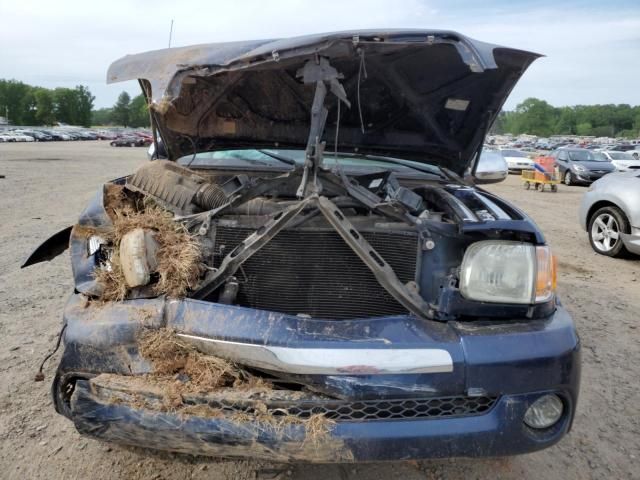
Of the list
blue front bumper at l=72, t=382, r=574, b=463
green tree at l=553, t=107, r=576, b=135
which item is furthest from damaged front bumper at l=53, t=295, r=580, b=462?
green tree at l=553, t=107, r=576, b=135

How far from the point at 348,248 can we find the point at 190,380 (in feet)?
2.98

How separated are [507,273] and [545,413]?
0.58 m

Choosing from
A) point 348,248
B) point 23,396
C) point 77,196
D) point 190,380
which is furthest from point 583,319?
point 77,196

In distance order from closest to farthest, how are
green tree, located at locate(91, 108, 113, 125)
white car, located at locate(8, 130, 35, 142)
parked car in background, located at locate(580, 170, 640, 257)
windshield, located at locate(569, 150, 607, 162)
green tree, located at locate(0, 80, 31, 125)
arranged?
parked car in background, located at locate(580, 170, 640, 257) → windshield, located at locate(569, 150, 607, 162) → white car, located at locate(8, 130, 35, 142) → green tree, located at locate(0, 80, 31, 125) → green tree, located at locate(91, 108, 113, 125)

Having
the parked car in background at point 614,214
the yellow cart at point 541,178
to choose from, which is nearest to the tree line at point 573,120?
the yellow cart at point 541,178

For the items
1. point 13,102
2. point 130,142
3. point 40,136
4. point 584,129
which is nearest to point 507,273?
point 130,142

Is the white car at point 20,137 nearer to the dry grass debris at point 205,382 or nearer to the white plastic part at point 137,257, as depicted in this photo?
the white plastic part at point 137,257

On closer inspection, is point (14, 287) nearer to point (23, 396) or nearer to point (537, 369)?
point (23, 396)

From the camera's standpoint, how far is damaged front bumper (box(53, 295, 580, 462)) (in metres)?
1.90

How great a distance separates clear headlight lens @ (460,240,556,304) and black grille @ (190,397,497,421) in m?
0.45

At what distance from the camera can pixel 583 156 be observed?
856 inches

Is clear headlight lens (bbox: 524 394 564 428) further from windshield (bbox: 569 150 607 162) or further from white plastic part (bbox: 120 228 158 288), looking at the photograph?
windshield (bbox: 569 150 607 162)

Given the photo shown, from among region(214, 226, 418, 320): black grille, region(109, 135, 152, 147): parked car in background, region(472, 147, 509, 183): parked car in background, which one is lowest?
region(109, 135, 152, 147): parked car in background

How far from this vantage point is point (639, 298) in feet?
17.8
